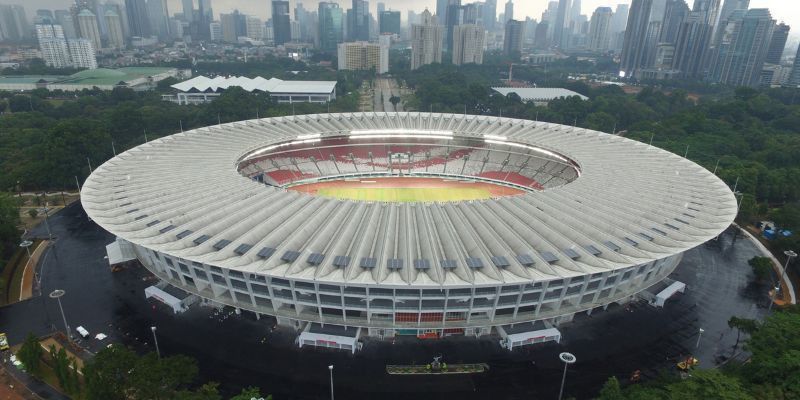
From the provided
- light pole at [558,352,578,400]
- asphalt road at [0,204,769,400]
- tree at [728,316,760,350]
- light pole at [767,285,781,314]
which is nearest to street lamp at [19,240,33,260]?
asphalt road at [0,204,769,400]

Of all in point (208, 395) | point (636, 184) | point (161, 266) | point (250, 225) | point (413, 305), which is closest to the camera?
point (208, 395)

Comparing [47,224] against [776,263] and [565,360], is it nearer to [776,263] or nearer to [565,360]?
[565,360]

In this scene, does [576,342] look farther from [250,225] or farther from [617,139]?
[617,139]

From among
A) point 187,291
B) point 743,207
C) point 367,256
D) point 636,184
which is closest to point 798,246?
point 743,207

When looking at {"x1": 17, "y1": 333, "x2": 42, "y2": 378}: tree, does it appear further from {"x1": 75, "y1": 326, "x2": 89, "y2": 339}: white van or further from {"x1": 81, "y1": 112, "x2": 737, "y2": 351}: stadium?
{"x1": 81, "y1": 112, "x2": 737, "y2": 351}: stadium

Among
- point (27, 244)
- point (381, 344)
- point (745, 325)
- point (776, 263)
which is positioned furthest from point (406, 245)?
point (776, 263)

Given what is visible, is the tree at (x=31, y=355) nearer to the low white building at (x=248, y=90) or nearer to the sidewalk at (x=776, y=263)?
the sidewalk at (x=776, y=263)

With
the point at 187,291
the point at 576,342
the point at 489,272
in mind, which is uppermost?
the point at 489,272
